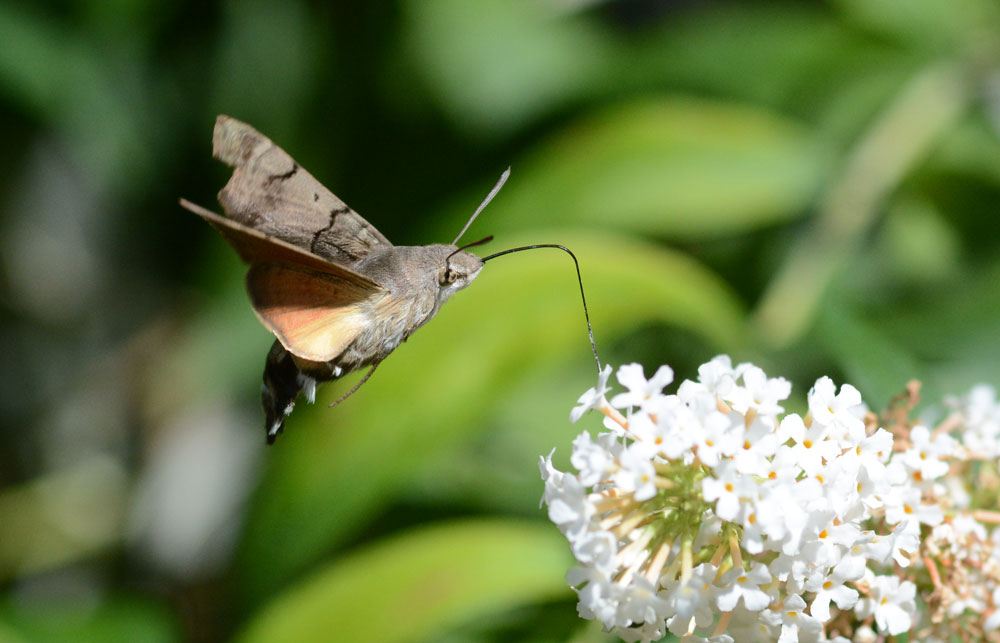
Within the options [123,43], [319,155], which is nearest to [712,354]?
[319,155]

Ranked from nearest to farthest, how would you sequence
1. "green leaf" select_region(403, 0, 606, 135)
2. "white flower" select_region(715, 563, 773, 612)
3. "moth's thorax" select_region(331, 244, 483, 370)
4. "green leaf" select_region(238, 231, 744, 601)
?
"white flower" select_region(715, 563, 773, 612), "moth's thorax" select_region(331, 244, 483, 370), "green leaf" select_region(238, 231, 744, 601), "green leaf" select_region(403, 0, 606, 135)

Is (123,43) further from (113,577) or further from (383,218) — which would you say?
(113,577)

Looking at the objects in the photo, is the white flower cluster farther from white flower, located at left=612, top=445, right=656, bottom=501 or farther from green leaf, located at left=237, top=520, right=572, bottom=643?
green leaf, located at left=237, top=520, right=572, bottom=643

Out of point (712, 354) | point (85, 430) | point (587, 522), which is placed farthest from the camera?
point (85, 430)

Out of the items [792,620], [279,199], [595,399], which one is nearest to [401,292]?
[279,199]

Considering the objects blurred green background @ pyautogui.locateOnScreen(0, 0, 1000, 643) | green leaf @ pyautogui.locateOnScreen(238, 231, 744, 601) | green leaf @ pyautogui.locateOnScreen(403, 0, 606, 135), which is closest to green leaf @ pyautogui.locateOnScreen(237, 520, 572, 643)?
blurred green background @ pyautogui.locateOnScreen(0, 0, 1000, 643)

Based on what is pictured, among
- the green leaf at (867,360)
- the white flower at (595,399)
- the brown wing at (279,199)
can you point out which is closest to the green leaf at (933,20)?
the green leaf at (867,360)

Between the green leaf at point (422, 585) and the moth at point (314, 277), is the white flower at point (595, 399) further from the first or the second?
the green leaf at point (422, 585)
